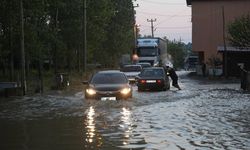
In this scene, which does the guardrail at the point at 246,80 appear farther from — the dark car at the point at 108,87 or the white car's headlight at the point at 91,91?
the white car's headlight at the point at 91,91

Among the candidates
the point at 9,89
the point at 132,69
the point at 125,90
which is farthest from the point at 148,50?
the point at 125,90

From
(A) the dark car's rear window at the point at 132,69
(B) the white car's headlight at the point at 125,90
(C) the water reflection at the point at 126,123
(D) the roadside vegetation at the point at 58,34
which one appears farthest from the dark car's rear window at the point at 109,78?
(A) the dark car's rear window at the point at 132,69

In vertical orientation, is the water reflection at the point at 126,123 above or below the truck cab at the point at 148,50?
below

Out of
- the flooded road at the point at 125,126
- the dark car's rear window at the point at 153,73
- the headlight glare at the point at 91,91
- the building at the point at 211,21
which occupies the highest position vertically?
the building at the point at 211,21

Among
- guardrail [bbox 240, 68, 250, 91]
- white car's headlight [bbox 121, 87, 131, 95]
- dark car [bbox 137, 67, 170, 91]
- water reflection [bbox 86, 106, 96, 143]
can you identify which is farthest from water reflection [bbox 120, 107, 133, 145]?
guardrail [bbox 240, 68, 250, 91]

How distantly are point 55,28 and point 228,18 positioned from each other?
25084mm

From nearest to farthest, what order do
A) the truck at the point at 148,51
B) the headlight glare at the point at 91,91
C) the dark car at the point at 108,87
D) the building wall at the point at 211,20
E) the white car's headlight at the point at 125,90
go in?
the dark car at the point at 108,87 < the headlight glare at the point at 91,91 < the white car's headlight at the point at 125,90 < the building wall at the point at 211,20 < the truck at the point at 148,51

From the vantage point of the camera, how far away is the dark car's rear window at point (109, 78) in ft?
86.4

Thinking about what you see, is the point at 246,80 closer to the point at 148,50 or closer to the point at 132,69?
the point at 132,69

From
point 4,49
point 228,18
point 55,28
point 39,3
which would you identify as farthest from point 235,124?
point 228,18

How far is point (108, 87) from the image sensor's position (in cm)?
2530

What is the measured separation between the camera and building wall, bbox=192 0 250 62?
68875 mm

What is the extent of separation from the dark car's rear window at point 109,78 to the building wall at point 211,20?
4277 cm

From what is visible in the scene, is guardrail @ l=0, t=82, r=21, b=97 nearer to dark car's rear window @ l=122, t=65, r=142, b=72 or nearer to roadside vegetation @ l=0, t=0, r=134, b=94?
roadside vegetation @ l=0, t=0, r=134, b=94
